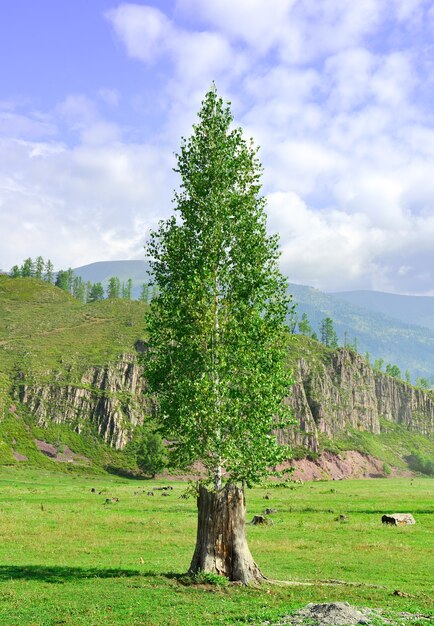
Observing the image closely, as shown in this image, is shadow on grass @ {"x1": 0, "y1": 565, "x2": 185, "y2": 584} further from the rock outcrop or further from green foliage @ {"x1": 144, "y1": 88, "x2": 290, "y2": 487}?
the rock outcrop

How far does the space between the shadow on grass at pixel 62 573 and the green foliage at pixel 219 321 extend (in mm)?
6808

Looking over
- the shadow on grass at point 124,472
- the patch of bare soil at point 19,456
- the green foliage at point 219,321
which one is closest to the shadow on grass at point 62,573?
the green foliage at point 219,321

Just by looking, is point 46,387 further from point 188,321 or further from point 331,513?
point 188,321

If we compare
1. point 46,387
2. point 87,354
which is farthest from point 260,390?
point 87,354

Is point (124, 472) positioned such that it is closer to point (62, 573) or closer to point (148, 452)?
point (148, 452)

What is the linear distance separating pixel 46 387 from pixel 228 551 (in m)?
152

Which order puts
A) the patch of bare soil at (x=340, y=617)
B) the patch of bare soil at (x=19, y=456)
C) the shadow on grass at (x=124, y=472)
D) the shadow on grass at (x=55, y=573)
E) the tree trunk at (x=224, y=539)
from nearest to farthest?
the patch of bare soil at (x=340, y=617), the tree trunk at (x=224, y=539), the shadow on grass at (x=55, y=573), the patch of bare soil at (x=19, y=456), the shadow on grass at (x=124, y=472)

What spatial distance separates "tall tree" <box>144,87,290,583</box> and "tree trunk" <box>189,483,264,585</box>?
54 mm

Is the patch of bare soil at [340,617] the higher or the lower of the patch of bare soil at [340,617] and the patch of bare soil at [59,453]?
the lower

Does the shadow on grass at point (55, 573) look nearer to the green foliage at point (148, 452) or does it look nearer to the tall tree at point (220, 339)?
the tall tree at point (220, 339)

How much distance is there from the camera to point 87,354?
194 metres

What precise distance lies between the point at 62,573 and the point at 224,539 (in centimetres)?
1046

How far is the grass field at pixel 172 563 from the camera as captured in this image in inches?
879

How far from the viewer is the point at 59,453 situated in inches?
5763
